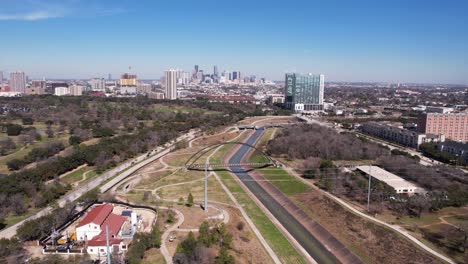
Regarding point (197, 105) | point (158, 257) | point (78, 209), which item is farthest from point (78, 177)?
point (197, 105)

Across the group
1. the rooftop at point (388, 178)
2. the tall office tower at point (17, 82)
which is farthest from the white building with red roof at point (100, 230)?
the tall office tower at point (17, 82)

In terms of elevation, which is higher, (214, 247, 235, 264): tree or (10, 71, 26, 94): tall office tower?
(10, 71, 26, 94): tall office tower

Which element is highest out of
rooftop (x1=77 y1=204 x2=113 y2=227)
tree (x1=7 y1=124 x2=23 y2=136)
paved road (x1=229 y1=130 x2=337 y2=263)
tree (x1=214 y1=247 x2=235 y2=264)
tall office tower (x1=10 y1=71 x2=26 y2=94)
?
tall office tower (x1=10 y1=71 x2=26 y2=94)

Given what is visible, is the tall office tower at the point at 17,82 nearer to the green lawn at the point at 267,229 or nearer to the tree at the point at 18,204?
the tree at the point at 18,204

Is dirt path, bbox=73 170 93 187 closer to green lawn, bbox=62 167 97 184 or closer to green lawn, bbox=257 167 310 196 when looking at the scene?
green lawn, bbox=62 167 97 184

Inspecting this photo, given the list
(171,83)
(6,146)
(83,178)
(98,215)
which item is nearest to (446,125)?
(83,178)

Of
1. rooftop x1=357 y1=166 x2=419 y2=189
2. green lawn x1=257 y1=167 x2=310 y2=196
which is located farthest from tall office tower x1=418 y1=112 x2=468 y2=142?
green lawn x1=257 y1=167 x2=310 y2=196

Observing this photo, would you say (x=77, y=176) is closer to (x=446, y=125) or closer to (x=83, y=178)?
(x=83, y=178)
